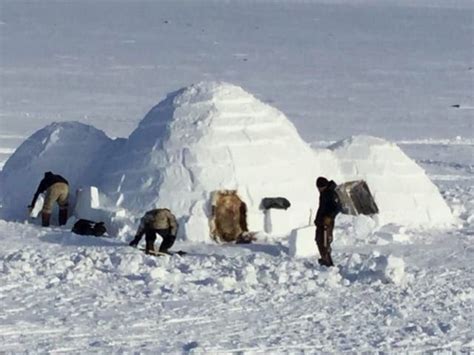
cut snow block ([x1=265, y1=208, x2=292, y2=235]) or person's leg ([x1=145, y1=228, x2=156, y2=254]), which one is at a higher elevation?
cut snow block ([x1=265, y1=208, x2=292, y2=235])

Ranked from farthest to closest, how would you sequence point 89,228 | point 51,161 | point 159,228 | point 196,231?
point 51,161, point 89,228, point 196,231, point 159,228

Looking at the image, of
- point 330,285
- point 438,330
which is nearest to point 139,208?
point 330,285

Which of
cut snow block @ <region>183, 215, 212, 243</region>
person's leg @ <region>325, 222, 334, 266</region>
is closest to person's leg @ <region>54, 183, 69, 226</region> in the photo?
cut snow block @ <region>183, 215, 212, 243</region>

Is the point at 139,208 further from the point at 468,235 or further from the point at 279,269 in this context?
the point at 468,235

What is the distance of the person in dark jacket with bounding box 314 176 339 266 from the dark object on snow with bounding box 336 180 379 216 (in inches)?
90.6

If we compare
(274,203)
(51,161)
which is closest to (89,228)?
(51,161)

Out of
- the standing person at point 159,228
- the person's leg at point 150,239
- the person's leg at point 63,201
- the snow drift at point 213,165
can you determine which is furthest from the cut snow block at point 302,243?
the person's leg at point 63,201

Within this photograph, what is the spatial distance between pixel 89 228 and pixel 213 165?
5.61ft

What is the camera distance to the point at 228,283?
38.5 ft

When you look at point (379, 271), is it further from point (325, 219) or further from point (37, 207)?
point (37, 207)

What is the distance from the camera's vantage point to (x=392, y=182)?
15.5m

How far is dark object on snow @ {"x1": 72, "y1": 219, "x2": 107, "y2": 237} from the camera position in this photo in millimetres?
14109

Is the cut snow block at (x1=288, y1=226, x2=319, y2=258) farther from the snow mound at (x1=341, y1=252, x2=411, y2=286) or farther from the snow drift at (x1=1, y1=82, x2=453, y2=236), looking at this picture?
the snow drift at (x1=1, y1=82, x2=453, y2=236)

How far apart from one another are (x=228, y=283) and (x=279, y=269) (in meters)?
0.76
